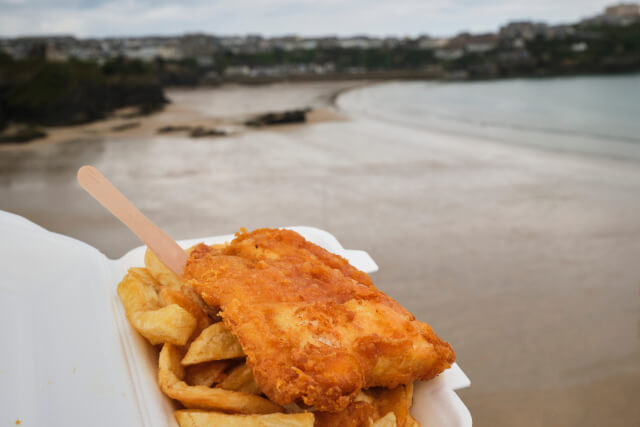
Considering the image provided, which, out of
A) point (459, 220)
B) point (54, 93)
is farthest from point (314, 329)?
point (54, 93)

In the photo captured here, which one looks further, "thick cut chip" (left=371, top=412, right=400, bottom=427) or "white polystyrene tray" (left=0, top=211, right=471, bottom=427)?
"thick cut chip" (left=371, top=412, right=400, bottom=427)

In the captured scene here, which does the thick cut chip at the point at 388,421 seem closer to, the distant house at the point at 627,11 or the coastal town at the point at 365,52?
the coastal town at the point at 365,52

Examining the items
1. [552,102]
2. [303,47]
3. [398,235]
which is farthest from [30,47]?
[303,47]

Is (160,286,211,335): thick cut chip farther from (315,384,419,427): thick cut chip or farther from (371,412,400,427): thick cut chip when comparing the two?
(371,412,400,427): thick cut chip

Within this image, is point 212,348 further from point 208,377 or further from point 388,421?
point 388,421

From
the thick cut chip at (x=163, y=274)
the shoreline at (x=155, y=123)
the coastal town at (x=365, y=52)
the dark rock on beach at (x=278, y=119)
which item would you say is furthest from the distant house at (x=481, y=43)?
the thick cut chip at (x=163, y=274)

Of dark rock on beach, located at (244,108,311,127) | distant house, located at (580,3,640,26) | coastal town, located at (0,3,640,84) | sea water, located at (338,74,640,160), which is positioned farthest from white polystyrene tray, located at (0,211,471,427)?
distant house, located at (580,3,640,26)
